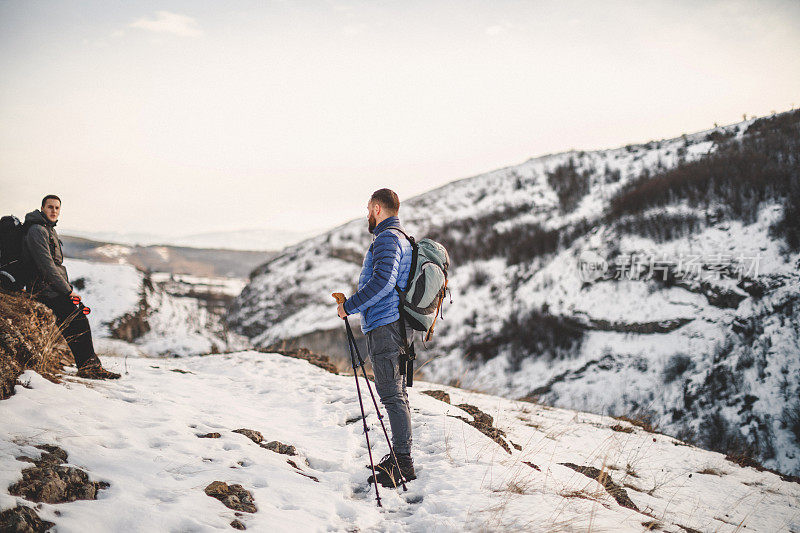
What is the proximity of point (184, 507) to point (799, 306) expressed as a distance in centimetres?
1485

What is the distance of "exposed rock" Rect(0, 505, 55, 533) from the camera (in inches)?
76.6

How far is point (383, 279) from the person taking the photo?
326cm

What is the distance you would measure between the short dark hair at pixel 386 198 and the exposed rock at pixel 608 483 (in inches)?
140

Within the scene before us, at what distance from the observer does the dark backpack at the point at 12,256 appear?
453 cm

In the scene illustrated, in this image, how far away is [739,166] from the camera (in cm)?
1553

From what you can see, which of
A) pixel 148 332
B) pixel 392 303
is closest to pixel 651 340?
pixel 392 303

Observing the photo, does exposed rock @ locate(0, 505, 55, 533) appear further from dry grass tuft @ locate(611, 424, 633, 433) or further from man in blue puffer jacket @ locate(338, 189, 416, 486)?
dry grass tuft @ locate(611, 424, 633, 433)

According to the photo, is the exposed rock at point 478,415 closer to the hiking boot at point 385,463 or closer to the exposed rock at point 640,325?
the hiking boot at point 385,463

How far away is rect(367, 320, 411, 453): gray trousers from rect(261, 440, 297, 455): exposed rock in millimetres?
1216

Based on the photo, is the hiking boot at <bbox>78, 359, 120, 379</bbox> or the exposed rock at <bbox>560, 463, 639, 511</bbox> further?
the hiking boot at <bbox>78, 359, 120, 379</bbox>

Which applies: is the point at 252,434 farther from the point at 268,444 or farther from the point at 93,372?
the point at 93,372

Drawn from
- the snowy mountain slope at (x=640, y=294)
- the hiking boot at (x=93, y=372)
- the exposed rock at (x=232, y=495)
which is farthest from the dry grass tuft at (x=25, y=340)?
the snowy mountain slope at (x=640, y=294)

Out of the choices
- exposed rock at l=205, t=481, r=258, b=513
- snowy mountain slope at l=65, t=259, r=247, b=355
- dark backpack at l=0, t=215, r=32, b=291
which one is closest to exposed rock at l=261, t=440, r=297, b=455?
exposed rock at l=205, t=481, r=258, b=513

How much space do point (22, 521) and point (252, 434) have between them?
7.28ft
